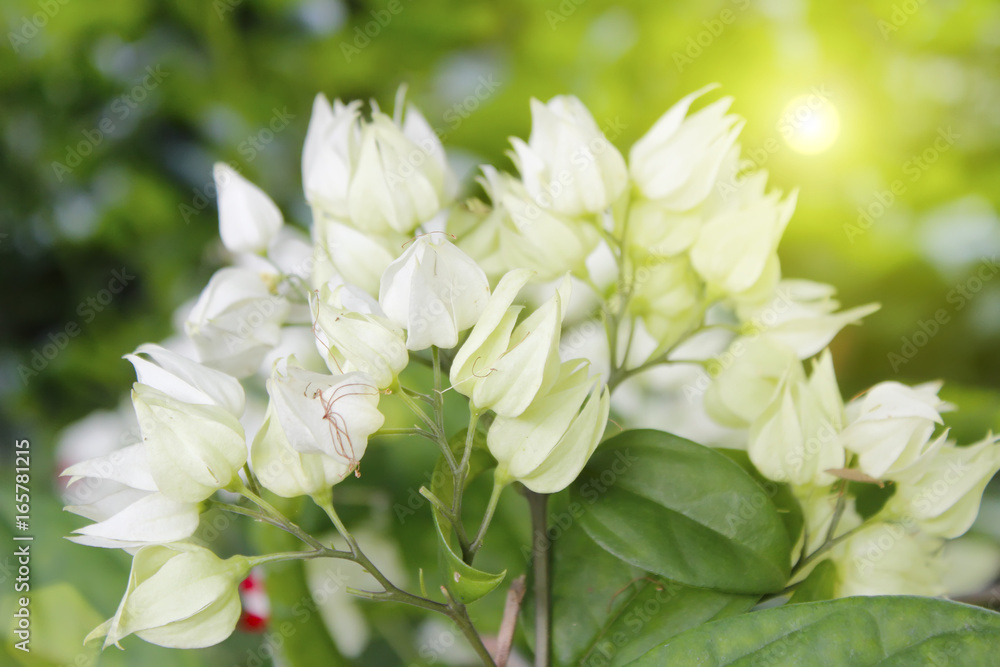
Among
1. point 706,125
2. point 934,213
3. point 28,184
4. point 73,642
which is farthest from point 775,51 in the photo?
point 28,184

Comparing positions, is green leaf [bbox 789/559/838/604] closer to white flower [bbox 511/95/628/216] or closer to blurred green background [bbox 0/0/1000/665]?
white flower [bbox 511/95/628/216]

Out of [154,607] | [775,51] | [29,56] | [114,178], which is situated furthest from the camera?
[114,178]

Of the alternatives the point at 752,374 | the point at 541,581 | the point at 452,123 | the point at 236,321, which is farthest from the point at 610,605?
the point at 452,123

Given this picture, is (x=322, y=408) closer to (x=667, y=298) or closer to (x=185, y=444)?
(x=185, y=444)

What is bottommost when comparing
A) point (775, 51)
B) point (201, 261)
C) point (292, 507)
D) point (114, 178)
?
point (201, 261)

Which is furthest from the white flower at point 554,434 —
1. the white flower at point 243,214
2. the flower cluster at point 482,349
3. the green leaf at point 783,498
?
the white flower at point 243,214

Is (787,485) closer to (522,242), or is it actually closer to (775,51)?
(522,242)
